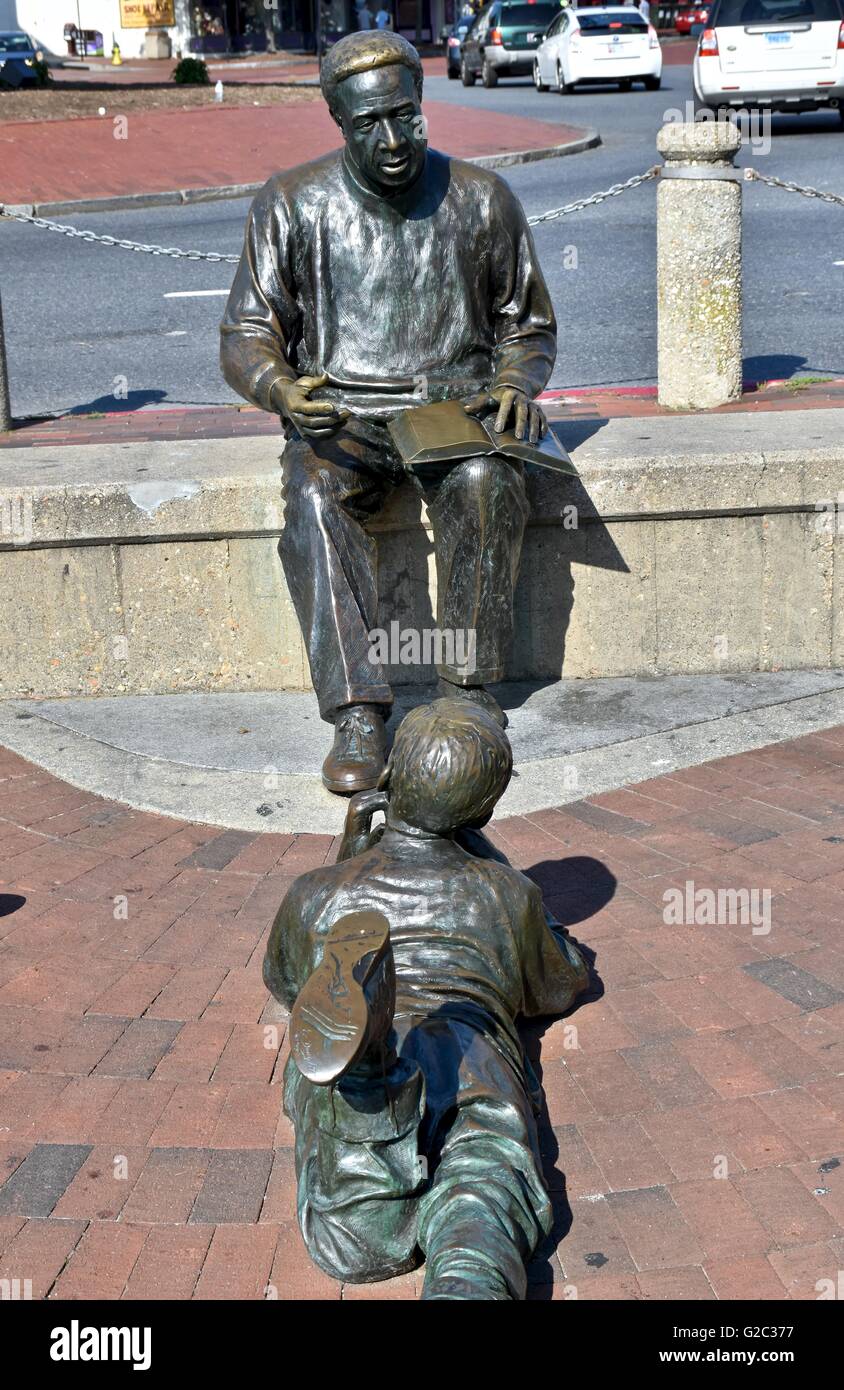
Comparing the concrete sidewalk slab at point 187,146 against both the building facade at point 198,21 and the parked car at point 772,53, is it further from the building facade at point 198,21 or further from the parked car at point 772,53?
the building facade at point 198,21

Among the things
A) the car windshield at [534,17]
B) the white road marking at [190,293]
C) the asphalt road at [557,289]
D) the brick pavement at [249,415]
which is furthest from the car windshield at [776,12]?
the car windshield at [534,17]

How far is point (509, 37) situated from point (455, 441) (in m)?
29.5

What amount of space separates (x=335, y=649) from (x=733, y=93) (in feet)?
51.1

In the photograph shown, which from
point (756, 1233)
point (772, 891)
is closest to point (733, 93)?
point (772, 891)

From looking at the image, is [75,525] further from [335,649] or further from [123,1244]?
[123,1244]

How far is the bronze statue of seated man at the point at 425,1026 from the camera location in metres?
2.70

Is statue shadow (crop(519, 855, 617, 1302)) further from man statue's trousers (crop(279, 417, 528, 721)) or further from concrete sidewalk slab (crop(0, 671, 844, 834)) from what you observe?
man statue's trousers (crop(279, 417, 528, 721))

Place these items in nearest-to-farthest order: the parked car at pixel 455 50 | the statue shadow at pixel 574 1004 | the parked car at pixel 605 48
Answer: the statue shadow at pixel 574 1004
the parked car at pixel 605 48
the parked car at pixel 455 50

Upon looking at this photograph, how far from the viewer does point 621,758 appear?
502cm

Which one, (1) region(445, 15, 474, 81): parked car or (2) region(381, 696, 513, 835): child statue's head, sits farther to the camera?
(1) region(445, 15, 474, 81): parked car

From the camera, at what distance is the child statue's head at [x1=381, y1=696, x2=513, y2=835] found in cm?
322

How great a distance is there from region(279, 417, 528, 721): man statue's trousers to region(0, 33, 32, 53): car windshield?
111 feet
